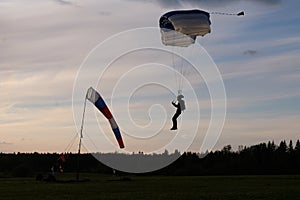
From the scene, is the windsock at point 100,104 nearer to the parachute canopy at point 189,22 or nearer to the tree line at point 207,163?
the parachute canopy at point 189,22

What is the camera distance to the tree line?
365ft

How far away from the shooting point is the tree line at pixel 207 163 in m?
111

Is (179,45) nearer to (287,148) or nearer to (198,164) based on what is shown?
(198,164)

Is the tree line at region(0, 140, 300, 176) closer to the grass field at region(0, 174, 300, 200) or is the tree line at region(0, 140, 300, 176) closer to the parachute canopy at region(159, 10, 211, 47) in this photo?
the grass field at region(0, 174, 300, 200)

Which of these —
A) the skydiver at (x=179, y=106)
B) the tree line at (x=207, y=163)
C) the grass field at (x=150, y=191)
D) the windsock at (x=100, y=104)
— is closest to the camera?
the skydiver at (x=179, y=106)

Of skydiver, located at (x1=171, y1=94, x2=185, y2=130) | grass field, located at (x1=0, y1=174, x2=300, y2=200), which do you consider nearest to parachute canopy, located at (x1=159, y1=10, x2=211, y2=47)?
skydiver, located at (x1=171, y1=94, x2=185, y2=130)

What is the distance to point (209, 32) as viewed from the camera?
29906 mm

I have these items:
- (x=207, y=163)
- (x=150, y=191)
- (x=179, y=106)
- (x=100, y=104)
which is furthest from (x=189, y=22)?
(x=207, y=163)

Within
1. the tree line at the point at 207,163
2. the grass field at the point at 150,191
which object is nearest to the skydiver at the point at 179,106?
the grass field at the point at 150,191

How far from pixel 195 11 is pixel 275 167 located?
95.5 metres

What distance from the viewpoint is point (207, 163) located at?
4941 inches

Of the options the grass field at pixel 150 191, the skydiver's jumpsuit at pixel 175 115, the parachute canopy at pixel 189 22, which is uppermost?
the parachute canopy at pixel 189 22

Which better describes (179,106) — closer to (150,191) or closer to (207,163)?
(150,191)

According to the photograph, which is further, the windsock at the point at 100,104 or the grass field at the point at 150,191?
the windsock at the point at 100,104
